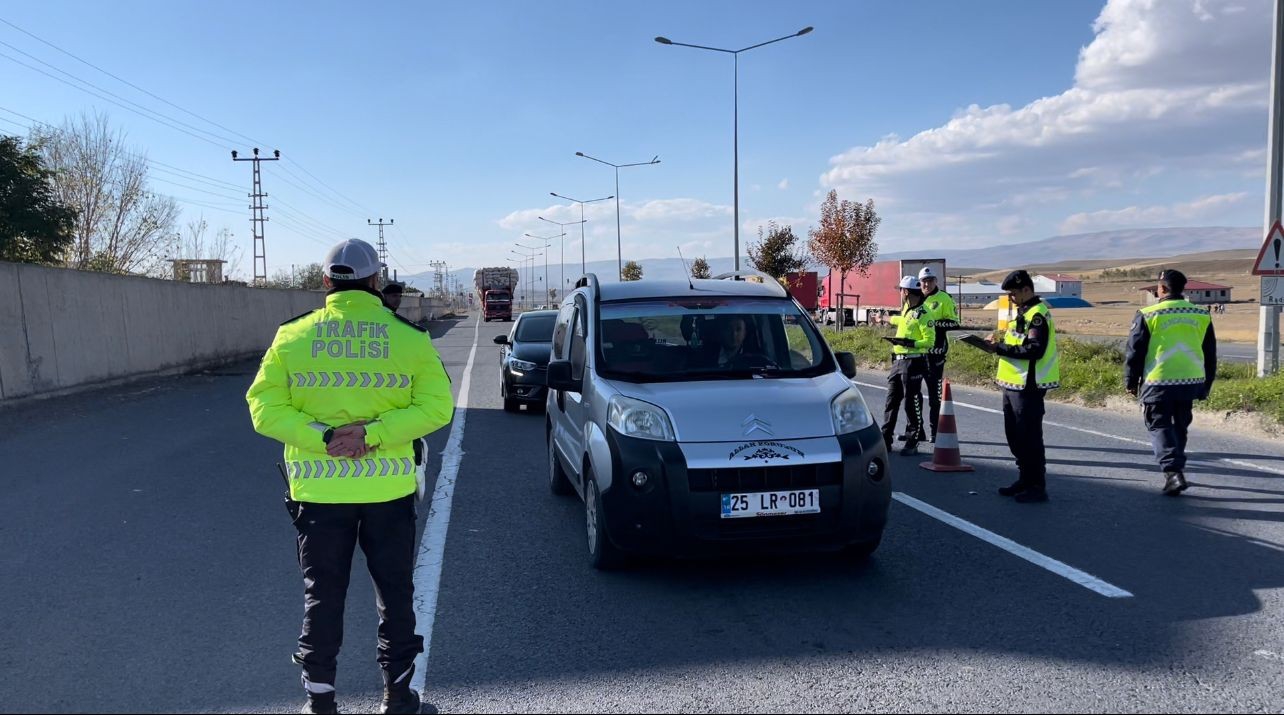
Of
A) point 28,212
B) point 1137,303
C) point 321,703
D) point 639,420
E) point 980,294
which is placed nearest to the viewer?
point 321,703

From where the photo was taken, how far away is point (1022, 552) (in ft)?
19.4

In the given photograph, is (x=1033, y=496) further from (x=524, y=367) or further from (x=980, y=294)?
(x=980, y=294)

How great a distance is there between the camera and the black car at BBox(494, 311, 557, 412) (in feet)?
43.6

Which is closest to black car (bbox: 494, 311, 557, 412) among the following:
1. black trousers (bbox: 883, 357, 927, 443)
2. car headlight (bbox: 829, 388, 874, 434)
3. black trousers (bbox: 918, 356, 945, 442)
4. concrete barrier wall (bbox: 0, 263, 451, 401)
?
black trousers (bbox: 883, 357, 927, 443)

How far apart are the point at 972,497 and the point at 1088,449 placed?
3071 millimetres

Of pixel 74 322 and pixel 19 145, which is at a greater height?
pixel 19 145

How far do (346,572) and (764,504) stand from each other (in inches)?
90.8

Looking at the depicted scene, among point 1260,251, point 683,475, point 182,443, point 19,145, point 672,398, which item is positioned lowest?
point 182,443

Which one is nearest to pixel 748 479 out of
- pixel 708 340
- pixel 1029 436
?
pixel 708 340

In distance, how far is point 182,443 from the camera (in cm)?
1102

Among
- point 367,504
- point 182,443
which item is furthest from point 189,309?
point 367,504

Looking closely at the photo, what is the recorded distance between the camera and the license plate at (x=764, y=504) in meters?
5.07

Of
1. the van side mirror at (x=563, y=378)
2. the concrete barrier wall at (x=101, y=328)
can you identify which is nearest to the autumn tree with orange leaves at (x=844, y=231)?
the concrete barrier wall at (x=101, y=328)

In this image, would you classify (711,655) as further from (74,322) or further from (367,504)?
(74,322)
